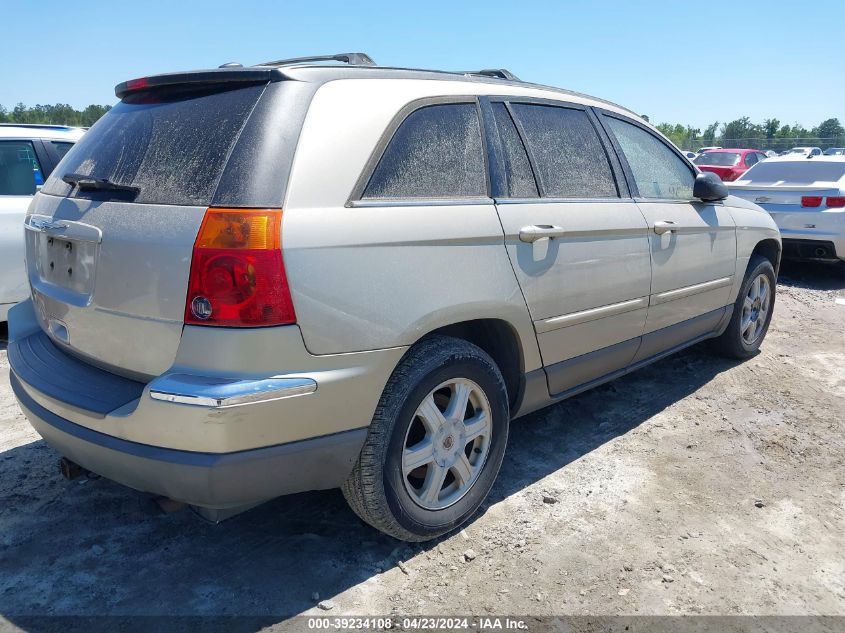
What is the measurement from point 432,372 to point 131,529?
4.75ft

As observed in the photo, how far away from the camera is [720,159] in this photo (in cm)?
1817

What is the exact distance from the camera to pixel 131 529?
115 inches

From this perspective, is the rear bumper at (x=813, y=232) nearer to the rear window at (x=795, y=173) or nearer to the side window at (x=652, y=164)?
the rear window at (x=795, y=173)

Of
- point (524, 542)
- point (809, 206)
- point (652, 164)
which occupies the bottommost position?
point (524, 542)

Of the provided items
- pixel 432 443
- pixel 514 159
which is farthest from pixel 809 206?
pixel 432 443

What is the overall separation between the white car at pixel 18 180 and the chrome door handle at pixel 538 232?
3925mm

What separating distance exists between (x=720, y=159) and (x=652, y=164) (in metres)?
15.7

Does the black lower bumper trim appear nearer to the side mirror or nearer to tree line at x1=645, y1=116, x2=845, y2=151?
the side mirror

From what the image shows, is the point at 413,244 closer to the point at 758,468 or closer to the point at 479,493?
the point at 479,493

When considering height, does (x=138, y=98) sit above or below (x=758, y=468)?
above

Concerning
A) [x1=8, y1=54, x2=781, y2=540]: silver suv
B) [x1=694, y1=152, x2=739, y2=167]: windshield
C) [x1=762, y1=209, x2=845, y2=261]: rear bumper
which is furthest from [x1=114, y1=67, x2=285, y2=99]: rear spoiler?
[x1=694, y1=152, x2=739, y2=167]: windshield

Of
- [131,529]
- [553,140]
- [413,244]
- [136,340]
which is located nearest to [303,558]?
[131,529]

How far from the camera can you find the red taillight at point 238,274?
7.03 ft

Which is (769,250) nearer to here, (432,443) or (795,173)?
(432,443)
